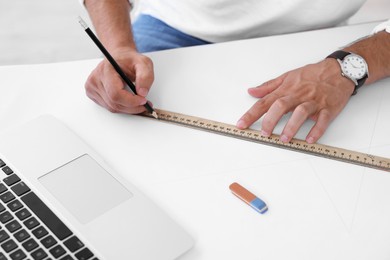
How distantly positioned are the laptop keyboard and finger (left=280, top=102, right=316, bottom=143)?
414mm

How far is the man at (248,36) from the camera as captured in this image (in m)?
0.95

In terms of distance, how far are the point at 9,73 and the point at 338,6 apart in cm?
80

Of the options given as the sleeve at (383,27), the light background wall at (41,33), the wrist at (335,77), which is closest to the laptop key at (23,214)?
the wrist at (335,77)

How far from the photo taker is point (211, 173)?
2.79 ft

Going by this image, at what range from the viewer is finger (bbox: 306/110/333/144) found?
90 centimetres

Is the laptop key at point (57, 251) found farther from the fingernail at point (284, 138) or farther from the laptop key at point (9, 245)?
the fingernail at point (284, 138)

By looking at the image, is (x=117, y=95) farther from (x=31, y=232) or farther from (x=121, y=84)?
(x=31, y=232)

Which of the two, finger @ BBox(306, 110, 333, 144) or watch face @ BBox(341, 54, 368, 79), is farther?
watch face @ BBox(341, 54, 368, 79)

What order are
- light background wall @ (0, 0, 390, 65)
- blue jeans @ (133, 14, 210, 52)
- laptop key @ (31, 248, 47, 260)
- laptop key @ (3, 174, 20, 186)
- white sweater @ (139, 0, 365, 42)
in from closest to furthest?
1. laptop key @ (31, 248, 47, 260)
2. laptop key @ (3, 174, 20, 186)
3. white sweater @ (139, 0, 365, 42)
4. blue jeans @ (133, 14, 210, 52)
5. light background wall @ (0, 0, 390, 65)

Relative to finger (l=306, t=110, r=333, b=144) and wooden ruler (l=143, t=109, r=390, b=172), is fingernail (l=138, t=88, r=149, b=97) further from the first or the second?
finger (l=306, t=110, r=333, b=144)

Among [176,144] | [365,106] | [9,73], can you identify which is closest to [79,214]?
[176,144]

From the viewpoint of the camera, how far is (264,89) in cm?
99

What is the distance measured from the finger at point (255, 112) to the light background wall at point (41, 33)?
119 cm

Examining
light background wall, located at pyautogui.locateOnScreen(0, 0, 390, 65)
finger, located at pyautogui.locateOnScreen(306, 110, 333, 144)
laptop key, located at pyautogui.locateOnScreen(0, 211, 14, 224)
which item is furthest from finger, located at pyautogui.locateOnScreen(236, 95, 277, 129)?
light background wall, located at pyautogui.locateOnScreen(0, 0, 390, 65)
